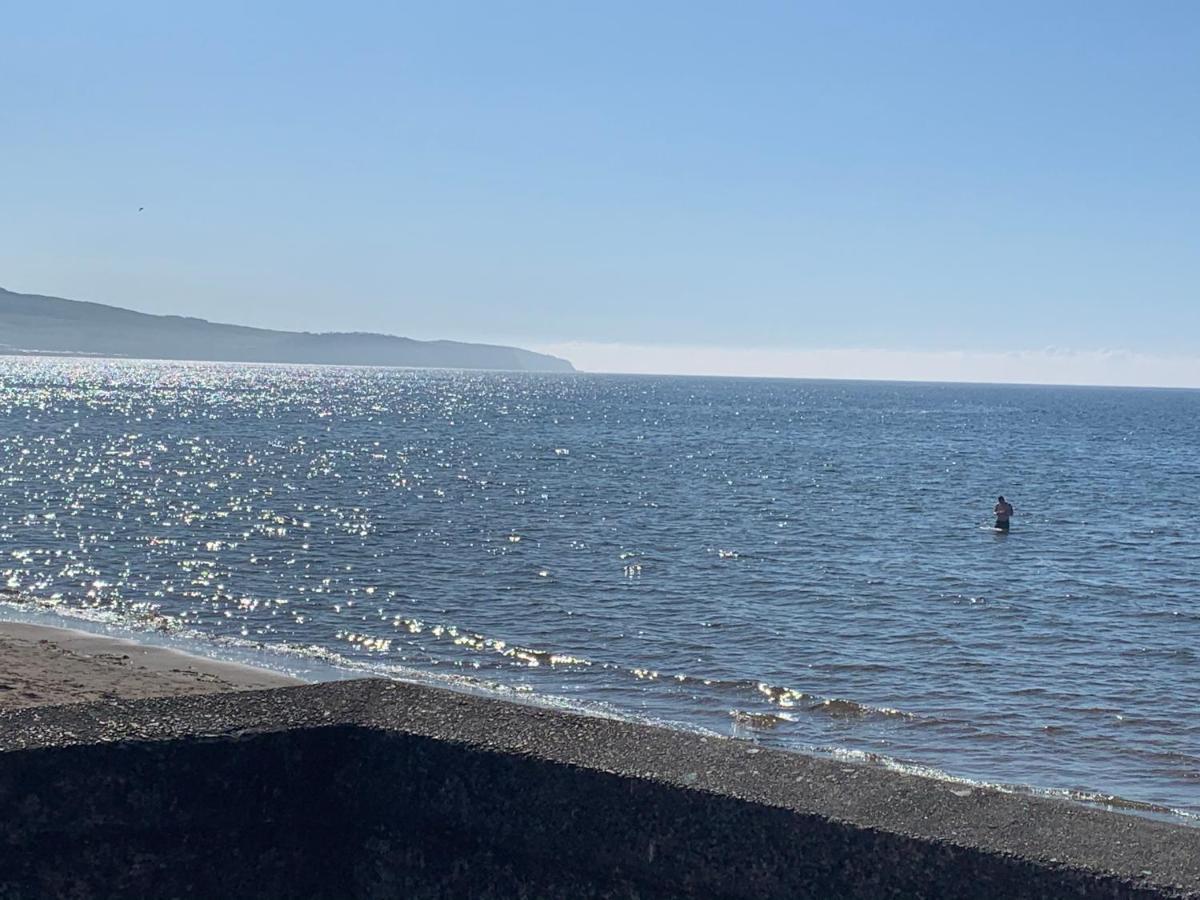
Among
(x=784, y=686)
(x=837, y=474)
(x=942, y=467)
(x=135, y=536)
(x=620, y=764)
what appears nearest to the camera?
(x=620, y=764)

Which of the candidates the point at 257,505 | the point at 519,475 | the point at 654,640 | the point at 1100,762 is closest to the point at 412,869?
the point at 1100,762

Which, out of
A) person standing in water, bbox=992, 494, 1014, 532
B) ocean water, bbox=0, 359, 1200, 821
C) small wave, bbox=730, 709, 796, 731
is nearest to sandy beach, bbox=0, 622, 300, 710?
ocean water, bbox=0, 359, 1200, 821

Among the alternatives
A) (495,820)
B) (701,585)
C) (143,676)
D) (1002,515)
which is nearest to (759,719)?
(143,676)

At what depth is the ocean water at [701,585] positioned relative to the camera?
17.9 m

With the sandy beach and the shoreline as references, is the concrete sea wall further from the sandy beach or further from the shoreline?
the sandy beach

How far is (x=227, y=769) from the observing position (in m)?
3.50

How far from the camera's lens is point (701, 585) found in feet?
93.8

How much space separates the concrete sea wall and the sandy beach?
11908mm

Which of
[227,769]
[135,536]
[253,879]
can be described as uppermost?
[227,769]

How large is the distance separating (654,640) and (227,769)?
19.0 metres

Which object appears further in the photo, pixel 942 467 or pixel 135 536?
pixel 942 467

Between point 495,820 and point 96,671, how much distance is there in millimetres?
16128

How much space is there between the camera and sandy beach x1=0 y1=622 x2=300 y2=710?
16.0 m

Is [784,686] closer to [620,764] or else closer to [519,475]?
[620,764]
